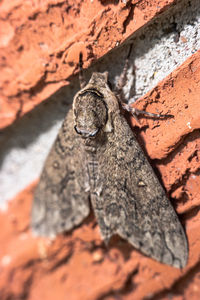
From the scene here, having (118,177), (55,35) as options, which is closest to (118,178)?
(118,177)

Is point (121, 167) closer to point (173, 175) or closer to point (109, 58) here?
point (173, 175)

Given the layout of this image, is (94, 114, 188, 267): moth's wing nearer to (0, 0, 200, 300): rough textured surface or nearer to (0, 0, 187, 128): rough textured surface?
(0, 0, 200, 300): rough textured surface

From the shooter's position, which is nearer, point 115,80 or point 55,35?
point 55,35

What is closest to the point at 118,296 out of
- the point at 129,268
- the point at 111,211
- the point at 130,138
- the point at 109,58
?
the point at 129,268

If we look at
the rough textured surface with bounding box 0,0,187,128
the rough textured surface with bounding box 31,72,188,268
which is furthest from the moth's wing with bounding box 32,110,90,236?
the rough textured surface with bounding box 0,0,187,128

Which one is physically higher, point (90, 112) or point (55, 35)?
point (55, 35)

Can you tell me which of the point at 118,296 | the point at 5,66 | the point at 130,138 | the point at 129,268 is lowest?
the point at 118,296

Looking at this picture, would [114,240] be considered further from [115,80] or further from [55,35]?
[55,35]
